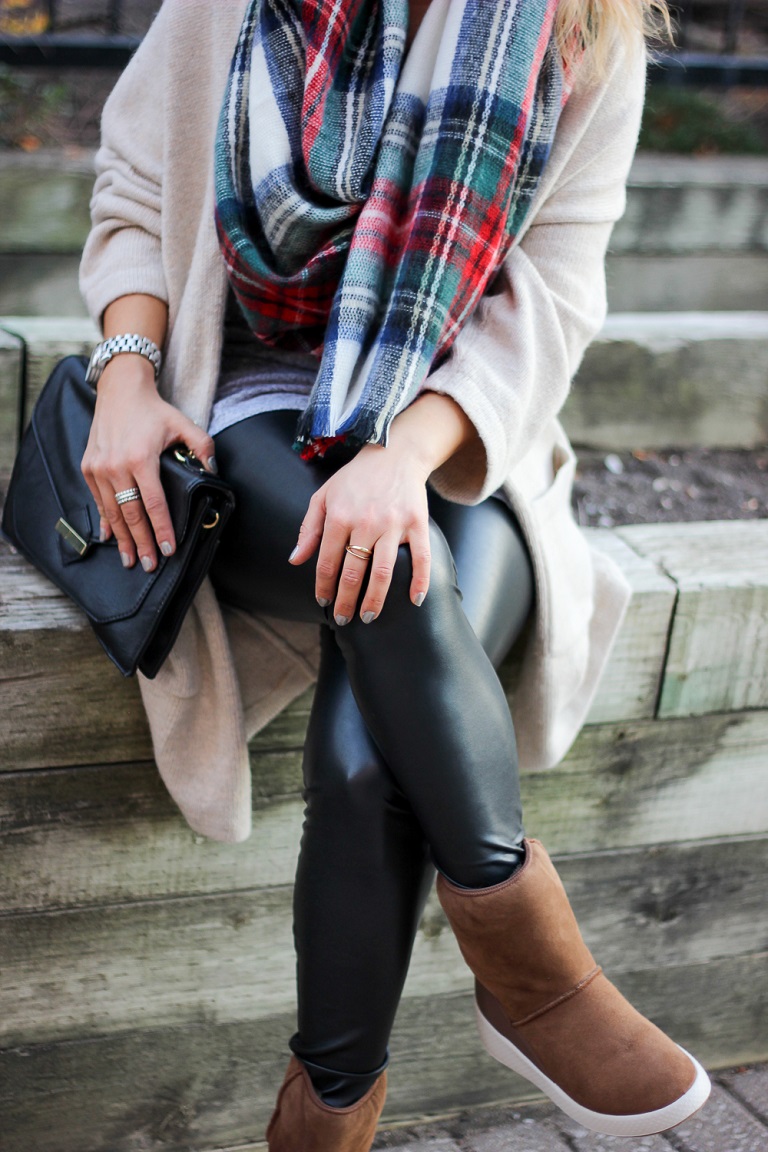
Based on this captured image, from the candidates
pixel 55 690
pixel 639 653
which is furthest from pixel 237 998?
pixel 639 653

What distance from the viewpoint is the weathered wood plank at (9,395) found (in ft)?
6.35

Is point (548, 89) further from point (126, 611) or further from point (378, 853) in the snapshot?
point (378, 853)

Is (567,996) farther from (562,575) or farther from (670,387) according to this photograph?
(670,387)

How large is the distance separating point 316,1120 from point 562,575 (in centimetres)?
75

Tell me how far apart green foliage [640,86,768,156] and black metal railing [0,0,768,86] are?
23 centimetres

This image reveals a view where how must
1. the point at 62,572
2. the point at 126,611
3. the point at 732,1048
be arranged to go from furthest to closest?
the point at 732,1048, the point at 62,572, the point at 126,611

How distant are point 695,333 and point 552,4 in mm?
1128

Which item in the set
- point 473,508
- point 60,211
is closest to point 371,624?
point 473,508

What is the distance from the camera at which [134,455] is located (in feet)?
4.43

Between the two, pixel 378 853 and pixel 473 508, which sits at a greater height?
pixel 473 508

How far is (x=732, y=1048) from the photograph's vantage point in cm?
203

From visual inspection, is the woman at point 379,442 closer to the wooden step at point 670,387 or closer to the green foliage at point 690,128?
the wooden step at point 670,387

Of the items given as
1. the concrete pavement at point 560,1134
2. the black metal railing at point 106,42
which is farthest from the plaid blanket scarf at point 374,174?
the black metal railing at point 106,42

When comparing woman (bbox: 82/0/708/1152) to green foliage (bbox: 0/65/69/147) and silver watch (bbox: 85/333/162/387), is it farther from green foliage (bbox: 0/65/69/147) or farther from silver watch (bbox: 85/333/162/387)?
green foliage (bbox: 0/65/69/147)
